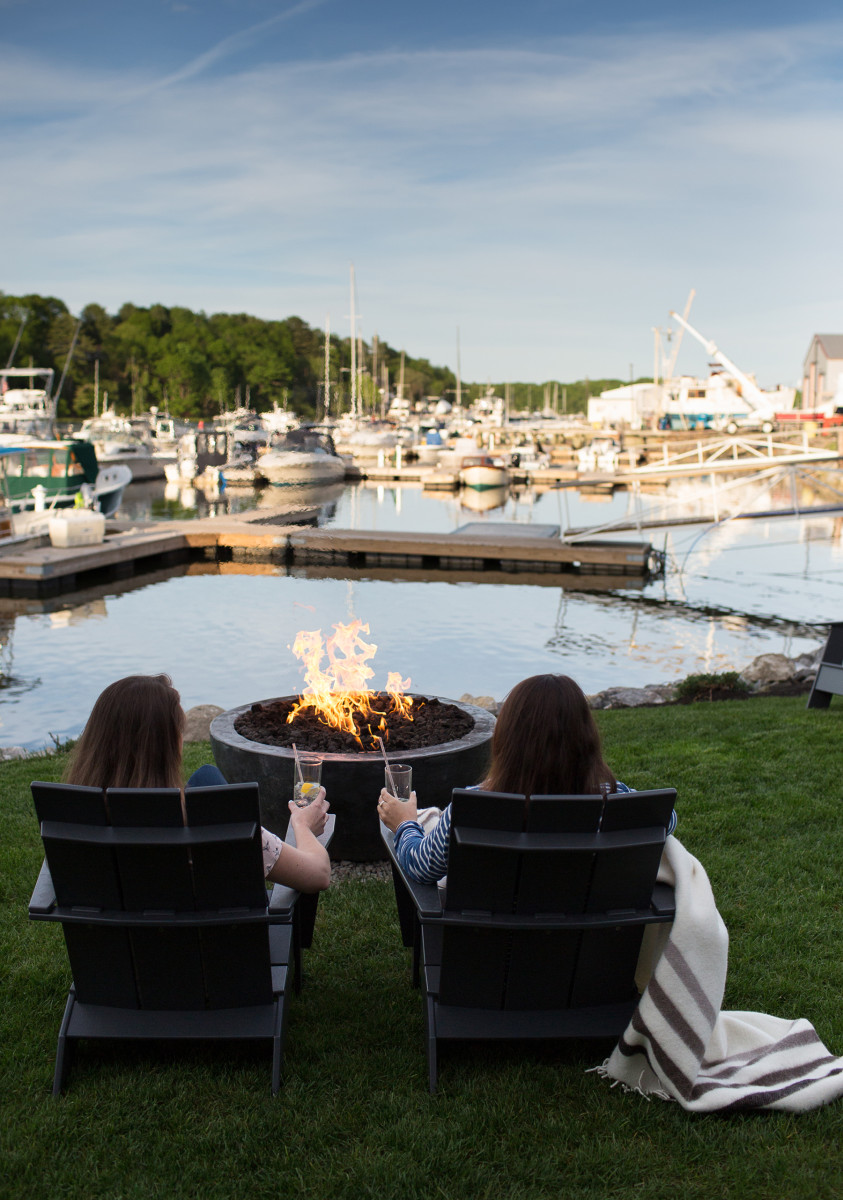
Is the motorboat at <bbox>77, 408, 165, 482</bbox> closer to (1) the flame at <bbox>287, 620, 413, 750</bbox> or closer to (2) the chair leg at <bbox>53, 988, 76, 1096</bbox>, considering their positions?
(1) the flame at <bbox>287, 620, 413, 750</bbox>

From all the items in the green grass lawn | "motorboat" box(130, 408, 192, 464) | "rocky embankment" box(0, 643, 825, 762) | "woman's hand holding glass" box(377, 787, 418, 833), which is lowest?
"rocky embankment" box(0, 643, 825, 762)

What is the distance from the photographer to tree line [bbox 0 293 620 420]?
380ft

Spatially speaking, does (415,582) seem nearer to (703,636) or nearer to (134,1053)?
(703,636)

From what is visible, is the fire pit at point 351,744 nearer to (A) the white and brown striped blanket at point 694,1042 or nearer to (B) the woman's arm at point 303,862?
(B) the woman's arm at point 303,862

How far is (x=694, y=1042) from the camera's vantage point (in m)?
3.13

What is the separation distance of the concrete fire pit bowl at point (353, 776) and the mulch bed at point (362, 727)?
13 centimetres

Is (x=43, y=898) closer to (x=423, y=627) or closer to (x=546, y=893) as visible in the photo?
(x=546, y=893)

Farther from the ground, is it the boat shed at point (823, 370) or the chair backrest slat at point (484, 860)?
the boat shed at point (823, 370)

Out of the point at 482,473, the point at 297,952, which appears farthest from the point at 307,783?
the point at 482,473

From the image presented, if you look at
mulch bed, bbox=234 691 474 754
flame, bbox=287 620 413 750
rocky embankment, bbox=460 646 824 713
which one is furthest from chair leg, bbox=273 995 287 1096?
rocky embankment, bbox=460 646 824 713

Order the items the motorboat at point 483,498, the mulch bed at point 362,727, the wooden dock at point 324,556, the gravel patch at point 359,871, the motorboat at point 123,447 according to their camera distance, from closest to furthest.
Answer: the gravel patch at point 359,871 < the mulch bed at point 362,727 < the wooden dock at point 324,556 < the motorboat at point 483,498 < the motorboat at point 123,447

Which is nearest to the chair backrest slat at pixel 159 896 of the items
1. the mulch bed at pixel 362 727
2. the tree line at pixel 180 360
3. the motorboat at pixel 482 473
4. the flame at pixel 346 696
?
the mulch bed at pixel 362 727

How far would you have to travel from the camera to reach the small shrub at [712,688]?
11.7 meters

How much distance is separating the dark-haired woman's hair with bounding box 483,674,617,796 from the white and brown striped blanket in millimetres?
400
